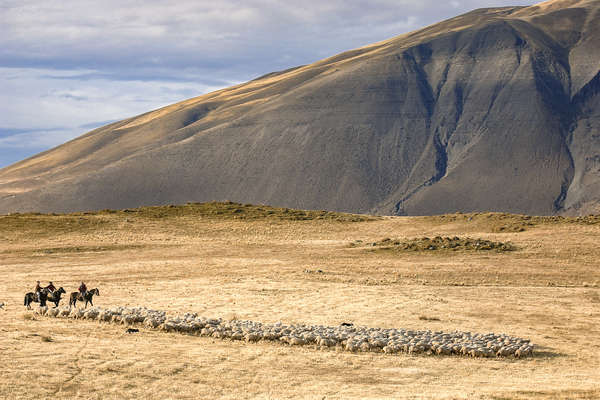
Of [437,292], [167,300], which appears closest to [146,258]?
[167,300]

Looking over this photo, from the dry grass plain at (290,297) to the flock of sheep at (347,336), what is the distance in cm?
59

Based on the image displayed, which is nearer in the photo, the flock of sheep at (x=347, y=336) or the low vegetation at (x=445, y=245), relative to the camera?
the flock of sheep at (x=347, y=336)

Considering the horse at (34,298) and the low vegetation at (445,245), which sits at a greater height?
the horse at (34,298)

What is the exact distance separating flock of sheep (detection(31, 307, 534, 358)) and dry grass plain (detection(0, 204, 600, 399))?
59 centimetres

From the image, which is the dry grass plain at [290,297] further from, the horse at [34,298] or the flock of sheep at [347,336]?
the flock of sheep at [347,336]

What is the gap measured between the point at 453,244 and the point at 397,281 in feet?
42.6

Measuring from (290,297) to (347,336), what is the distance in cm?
1084

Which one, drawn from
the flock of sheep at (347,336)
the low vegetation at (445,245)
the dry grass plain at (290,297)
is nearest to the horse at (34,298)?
the dry grass plain at (290,297)

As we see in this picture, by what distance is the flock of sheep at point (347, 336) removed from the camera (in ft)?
76.2

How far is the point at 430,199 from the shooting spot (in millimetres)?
199750

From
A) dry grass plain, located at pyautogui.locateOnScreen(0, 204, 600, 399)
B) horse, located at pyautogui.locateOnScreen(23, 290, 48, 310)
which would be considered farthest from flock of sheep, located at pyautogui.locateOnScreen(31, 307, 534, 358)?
horse, located at pyautogui.locateOnScreen(23, 290, 48, 310)

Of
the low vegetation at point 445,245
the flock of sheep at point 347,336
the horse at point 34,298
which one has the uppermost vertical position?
the horse at point 34,298

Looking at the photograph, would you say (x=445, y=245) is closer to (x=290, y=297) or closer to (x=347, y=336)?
(x=290, y=297)

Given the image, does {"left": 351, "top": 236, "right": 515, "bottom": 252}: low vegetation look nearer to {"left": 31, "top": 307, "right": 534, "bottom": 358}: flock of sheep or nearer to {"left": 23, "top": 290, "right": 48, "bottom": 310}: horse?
{"left": 31, "top": 307, "right": 534, "bottom": 358}: flock of sheep
